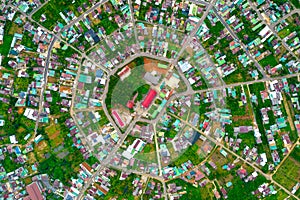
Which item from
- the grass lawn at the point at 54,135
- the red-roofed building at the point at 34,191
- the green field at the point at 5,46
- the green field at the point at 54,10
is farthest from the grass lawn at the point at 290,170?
the green field at the point at 5,46

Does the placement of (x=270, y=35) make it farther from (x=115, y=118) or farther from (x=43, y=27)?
(x=43, y=27)

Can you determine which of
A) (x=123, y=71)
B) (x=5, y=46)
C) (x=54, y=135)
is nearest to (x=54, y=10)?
(x=5, y=46)

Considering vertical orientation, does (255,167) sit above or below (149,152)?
below

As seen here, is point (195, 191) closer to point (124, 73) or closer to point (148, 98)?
point (148, 98)

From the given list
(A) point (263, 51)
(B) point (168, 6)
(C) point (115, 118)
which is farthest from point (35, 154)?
(A) point (263, 51)

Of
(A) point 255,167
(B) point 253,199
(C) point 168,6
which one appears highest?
(C) point 168,6
